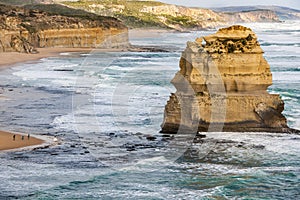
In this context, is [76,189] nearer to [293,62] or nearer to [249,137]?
[249,137]

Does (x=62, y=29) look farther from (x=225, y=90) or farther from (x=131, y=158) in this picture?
(x=131, y=158)

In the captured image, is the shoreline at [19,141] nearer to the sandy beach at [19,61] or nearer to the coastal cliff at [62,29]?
the sandy beach at [19,61]

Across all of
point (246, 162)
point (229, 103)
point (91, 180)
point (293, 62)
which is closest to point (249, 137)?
point (229, 103)

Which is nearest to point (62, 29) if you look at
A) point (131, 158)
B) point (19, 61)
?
point (19, 61)

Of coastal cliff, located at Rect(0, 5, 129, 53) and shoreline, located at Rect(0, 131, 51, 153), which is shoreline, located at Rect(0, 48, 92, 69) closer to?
coastal cliff, located at Rect(0, 5, 129, 53)

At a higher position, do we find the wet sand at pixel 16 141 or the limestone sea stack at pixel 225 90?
the limestone sea stack at pixel 225 90

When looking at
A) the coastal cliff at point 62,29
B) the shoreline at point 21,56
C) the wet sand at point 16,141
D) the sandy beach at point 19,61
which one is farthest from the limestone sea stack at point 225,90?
the coastal cliff at point 62,29
